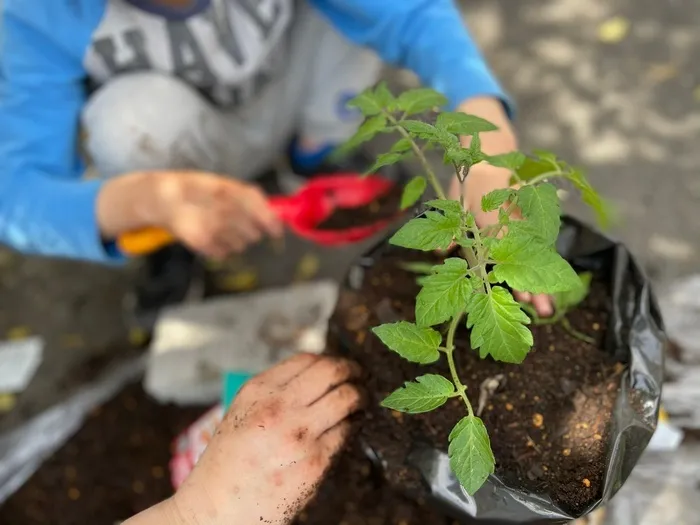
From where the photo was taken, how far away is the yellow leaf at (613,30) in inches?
63.3

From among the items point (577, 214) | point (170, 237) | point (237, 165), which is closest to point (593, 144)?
point (577, 214)

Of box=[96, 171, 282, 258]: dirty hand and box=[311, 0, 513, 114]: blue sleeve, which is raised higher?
box=[311, 0, 513, 114]: blue sleeve

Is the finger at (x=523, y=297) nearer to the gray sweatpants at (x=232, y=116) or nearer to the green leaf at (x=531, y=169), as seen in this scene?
the green leaf at (x=531, y=169)

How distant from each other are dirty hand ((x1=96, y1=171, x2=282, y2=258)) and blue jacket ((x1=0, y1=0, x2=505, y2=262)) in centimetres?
4

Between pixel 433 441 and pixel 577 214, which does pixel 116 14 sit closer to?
pixel 433 441

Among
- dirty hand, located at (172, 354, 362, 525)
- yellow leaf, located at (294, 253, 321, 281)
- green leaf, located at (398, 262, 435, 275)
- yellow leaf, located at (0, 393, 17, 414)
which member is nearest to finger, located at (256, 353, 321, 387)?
dirty hand, located at (172, 354, 362, 525)

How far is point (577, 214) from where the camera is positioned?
53.2 inches

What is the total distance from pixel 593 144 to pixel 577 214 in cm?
23

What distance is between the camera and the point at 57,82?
3.41ft

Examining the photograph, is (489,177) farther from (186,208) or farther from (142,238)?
(142,238)

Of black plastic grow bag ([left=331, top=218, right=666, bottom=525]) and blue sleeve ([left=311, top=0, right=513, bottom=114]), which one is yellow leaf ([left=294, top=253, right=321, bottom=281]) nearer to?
blue sleeve ([left=311, top=0, right=513, bottom=114])

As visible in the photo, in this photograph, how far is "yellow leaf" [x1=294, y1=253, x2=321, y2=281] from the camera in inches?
56.0

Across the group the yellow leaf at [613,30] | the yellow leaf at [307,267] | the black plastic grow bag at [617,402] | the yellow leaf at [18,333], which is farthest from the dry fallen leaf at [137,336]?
the yellow leaf at [613,30]

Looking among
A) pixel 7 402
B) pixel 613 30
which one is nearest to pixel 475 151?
pixel 7 402
